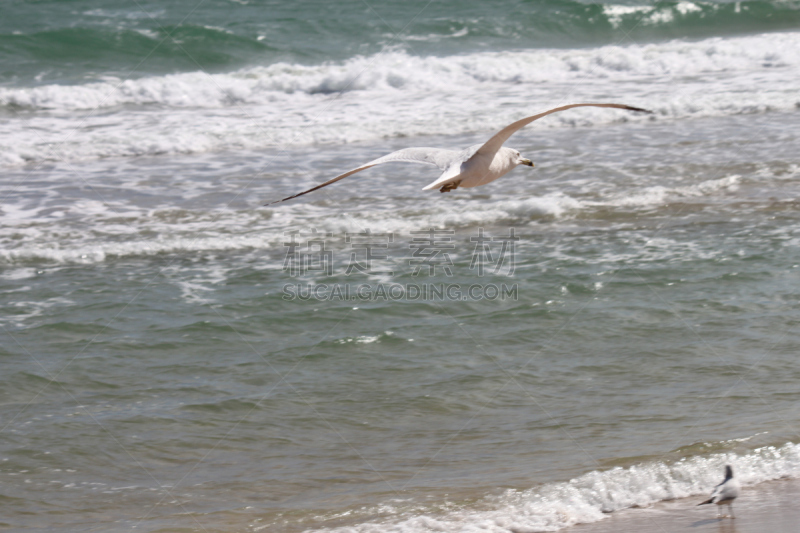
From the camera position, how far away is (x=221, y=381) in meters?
5.25

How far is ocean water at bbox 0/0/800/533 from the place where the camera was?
411 cm

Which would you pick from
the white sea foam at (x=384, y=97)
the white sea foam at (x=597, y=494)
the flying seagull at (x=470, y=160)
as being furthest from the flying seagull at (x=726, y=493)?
the white sea foam at (x=384, y=97)

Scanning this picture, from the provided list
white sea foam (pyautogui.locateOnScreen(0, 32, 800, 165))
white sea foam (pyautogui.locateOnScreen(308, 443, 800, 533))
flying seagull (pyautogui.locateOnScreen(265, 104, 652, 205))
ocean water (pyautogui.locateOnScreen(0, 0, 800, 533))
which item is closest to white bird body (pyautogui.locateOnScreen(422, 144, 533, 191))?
flying seagull (pyautogui.locateOnScreen(265, 104, 652, 205))

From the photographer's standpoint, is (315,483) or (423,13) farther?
(423,13)

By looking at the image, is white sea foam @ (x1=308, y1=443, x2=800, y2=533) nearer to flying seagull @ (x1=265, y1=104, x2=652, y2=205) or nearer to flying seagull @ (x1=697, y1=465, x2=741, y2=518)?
flying seagull @ (x1=697, y1=465, x2=741, y2=518)

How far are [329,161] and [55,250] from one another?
3953 millimetres

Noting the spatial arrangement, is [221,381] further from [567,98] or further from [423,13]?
[423,13]

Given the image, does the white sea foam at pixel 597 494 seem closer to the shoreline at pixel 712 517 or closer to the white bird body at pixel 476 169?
the shoreline at pixel 712 517

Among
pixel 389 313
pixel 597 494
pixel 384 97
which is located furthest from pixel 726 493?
pixel 384 97

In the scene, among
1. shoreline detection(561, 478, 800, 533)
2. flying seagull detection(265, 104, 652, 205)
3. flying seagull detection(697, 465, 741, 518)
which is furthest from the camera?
flying seagull detection(265, 104, 652, 205)

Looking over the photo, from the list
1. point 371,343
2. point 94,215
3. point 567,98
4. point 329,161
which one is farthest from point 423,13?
point 371,343

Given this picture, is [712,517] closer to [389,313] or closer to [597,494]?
[597,494]

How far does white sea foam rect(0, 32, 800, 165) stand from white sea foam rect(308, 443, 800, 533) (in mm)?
8547

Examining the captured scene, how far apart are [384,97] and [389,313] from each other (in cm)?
918
